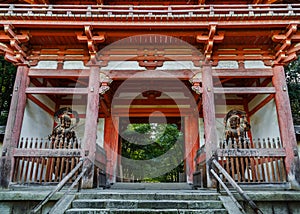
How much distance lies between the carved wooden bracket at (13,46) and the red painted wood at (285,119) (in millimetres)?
6303

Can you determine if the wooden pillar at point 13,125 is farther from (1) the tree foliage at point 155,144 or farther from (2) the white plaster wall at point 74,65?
(1) the tree foliage at point 155,144

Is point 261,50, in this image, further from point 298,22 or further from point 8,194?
point 8,194

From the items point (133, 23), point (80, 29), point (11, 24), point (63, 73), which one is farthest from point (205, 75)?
point (11, 24)

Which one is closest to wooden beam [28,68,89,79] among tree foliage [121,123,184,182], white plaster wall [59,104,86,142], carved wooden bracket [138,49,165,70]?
carved wooden bracket [138,49,165,70]

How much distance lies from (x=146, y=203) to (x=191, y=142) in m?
4.98

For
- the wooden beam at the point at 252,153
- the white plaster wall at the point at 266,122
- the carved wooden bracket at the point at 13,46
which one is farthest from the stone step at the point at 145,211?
the carved wooden bracket at the point at 13,46

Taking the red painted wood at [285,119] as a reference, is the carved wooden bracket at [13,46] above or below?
above

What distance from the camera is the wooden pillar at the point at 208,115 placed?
5.29 meters

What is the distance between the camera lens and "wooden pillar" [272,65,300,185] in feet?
16.6

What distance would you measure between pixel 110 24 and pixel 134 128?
42.3ft

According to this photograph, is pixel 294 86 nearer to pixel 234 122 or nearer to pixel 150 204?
pixel 234 122

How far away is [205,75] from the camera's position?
584 centimetres

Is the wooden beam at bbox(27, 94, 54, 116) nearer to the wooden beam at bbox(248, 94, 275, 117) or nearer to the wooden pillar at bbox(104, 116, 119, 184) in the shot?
the wooden pillar at bbox(104, 116, 119, 184)

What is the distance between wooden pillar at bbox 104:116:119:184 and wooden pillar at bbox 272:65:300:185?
5352mm
